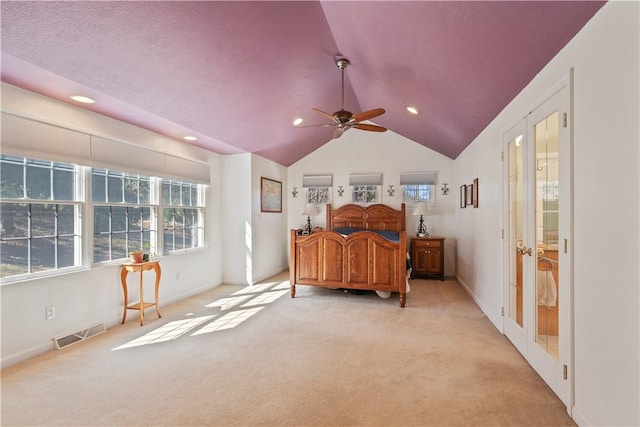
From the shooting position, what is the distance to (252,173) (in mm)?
5578

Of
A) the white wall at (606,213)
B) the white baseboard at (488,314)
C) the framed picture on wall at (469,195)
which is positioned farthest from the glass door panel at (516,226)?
the framed picture on wall at (469,195)

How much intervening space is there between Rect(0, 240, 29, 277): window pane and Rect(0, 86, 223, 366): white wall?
0.13 meters

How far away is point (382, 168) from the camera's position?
6.66m

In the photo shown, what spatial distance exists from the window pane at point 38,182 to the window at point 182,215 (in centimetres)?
148

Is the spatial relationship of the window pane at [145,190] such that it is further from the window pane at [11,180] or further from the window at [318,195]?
the window at [318,195]

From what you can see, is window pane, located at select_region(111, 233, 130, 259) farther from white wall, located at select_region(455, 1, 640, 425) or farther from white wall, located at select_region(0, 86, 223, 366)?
white wall, located at select_region(455, 1, 640, 425)

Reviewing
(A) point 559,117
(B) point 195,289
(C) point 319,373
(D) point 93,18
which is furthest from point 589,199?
(B) point 195,289

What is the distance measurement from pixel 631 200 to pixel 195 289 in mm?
5064

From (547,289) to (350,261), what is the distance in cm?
251

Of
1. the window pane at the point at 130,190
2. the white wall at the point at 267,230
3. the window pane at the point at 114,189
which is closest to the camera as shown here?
the window pane at the point at 114,189

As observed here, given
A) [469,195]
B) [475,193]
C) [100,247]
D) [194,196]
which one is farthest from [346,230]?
[100,247]

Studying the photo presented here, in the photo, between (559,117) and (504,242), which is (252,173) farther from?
(559,117)

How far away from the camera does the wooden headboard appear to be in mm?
6375

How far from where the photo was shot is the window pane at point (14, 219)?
8.80ft
